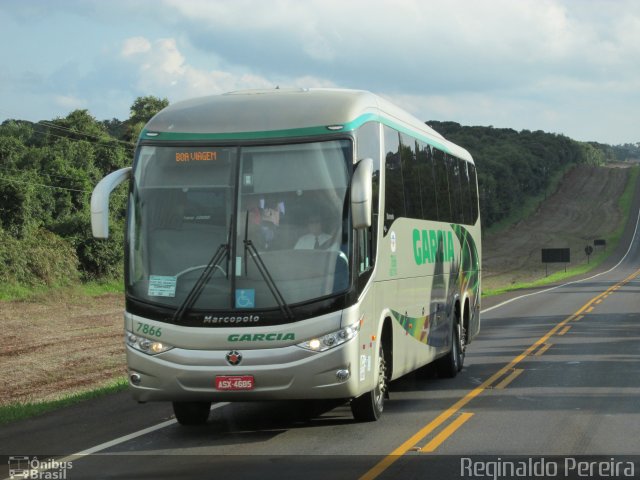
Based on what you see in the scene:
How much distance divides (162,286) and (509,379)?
7154 mm

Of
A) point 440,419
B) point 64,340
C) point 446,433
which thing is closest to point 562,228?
point 64,340

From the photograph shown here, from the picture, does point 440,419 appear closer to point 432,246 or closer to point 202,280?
point 202,280

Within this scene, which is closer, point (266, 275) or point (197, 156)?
point (266, 275)

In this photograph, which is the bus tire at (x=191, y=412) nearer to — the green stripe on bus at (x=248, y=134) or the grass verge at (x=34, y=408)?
the grass verge at (x=34, y=408)

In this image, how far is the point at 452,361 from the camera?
1667 centimetres

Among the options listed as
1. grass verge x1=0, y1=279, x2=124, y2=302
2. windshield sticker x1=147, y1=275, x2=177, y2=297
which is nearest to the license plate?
windshield sticker x1=147, y1=275, x2=177, y2=297

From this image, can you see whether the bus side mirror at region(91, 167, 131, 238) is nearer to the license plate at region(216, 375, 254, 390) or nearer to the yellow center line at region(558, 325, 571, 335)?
the license plate at region(216, 375, 254, 390)

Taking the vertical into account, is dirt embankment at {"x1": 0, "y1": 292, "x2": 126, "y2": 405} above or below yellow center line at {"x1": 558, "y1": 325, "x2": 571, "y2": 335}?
below

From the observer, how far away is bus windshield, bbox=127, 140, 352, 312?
10602mm

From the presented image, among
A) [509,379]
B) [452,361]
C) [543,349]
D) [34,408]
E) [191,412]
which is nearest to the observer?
[191,412]

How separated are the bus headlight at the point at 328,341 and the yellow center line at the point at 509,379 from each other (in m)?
4.99

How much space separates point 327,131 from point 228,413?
4032mm

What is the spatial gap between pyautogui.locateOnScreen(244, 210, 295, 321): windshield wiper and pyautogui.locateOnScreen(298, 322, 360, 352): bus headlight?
309 mm

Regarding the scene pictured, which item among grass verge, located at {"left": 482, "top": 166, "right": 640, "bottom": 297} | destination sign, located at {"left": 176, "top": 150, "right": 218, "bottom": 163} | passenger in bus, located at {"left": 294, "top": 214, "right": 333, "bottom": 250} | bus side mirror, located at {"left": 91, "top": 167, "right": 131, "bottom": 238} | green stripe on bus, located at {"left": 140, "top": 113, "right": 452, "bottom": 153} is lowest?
grass verge, located at {"left": 482, "top": 166, "right": 640, "bottom": 297}
